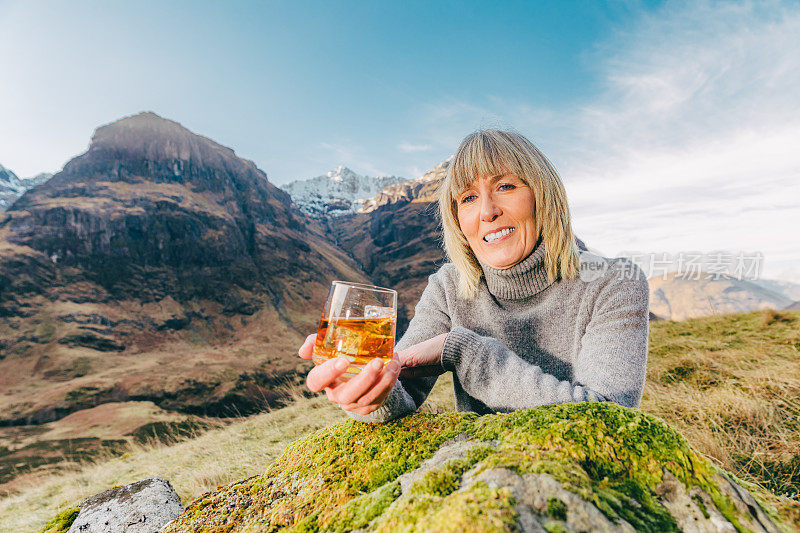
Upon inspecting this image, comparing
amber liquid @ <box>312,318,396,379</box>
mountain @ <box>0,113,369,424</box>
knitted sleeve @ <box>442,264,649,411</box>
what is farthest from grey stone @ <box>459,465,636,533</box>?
mountain @ <box>0,113,369,424</box>

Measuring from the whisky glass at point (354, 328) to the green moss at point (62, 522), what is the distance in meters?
1.54

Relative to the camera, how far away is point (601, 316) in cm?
194

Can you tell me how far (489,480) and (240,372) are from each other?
5821 centimetres

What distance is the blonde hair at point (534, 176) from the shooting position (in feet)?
7.20

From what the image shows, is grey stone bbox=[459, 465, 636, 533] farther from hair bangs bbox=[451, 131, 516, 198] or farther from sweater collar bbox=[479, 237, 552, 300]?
hair bangs bbox=[451, 131, 516, 198]

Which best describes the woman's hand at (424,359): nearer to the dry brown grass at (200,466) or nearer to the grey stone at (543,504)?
the dry brown grass at (200,466)

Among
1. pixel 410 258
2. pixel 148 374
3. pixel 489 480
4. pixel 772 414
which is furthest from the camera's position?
pixel 410 258

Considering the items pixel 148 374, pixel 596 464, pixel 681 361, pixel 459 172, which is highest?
pixel 459 172

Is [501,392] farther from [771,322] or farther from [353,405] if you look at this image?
[771,322]

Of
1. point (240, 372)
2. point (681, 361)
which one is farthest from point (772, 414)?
point (240, 372)

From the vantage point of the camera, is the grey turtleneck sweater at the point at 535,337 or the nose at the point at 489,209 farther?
the nose at the point at 489,209

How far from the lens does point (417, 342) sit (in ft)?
7.31

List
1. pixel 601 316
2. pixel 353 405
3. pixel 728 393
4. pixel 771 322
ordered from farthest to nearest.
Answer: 1. pixel 771 322
2. pixel 728 393
3. pixel 601 316
4. pixel 353 405

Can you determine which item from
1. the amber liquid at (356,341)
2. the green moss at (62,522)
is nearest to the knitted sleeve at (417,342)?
the amber liquid at (356,341)
